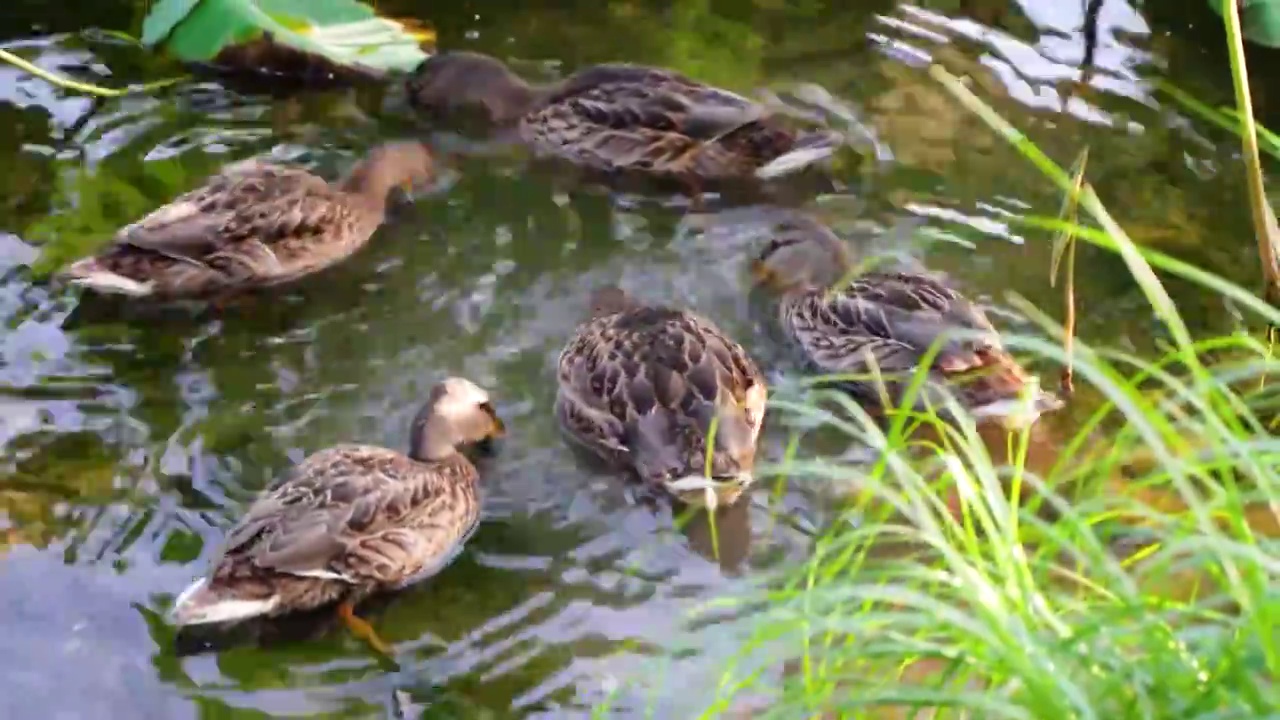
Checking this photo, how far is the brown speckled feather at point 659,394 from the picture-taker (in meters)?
4.38

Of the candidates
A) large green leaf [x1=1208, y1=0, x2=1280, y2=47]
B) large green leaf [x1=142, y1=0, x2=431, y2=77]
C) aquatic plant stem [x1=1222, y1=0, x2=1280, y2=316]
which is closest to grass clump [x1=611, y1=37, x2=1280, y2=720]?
aquatic plant stem [x1=1222, y1=0, x2=1280, y2=316]

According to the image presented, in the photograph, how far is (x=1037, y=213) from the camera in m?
5.73

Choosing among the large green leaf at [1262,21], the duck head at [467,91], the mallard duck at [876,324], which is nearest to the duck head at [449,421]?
the mallard duck at [876,324]

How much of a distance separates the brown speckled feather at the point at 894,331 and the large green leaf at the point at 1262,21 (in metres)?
2.52

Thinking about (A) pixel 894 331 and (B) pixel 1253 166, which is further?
(A) pixel 894 331

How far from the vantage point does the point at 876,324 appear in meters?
5.07

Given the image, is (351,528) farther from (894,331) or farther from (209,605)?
(894,331)

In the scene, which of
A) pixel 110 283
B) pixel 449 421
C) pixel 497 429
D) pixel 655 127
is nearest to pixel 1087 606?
pixel 449 421

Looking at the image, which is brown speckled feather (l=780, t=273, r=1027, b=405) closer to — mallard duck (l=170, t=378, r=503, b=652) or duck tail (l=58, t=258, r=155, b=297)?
mallard duck (l=170, t=378, r=503, b=652)

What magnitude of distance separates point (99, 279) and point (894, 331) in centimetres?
274

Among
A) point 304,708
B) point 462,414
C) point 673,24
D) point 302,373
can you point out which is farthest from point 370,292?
point 673,24

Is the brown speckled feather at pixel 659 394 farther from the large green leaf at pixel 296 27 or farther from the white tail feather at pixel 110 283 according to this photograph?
the white tail feather at pixel 110 283

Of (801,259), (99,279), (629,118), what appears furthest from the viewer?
(629,118)

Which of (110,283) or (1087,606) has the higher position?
(1087,606)
